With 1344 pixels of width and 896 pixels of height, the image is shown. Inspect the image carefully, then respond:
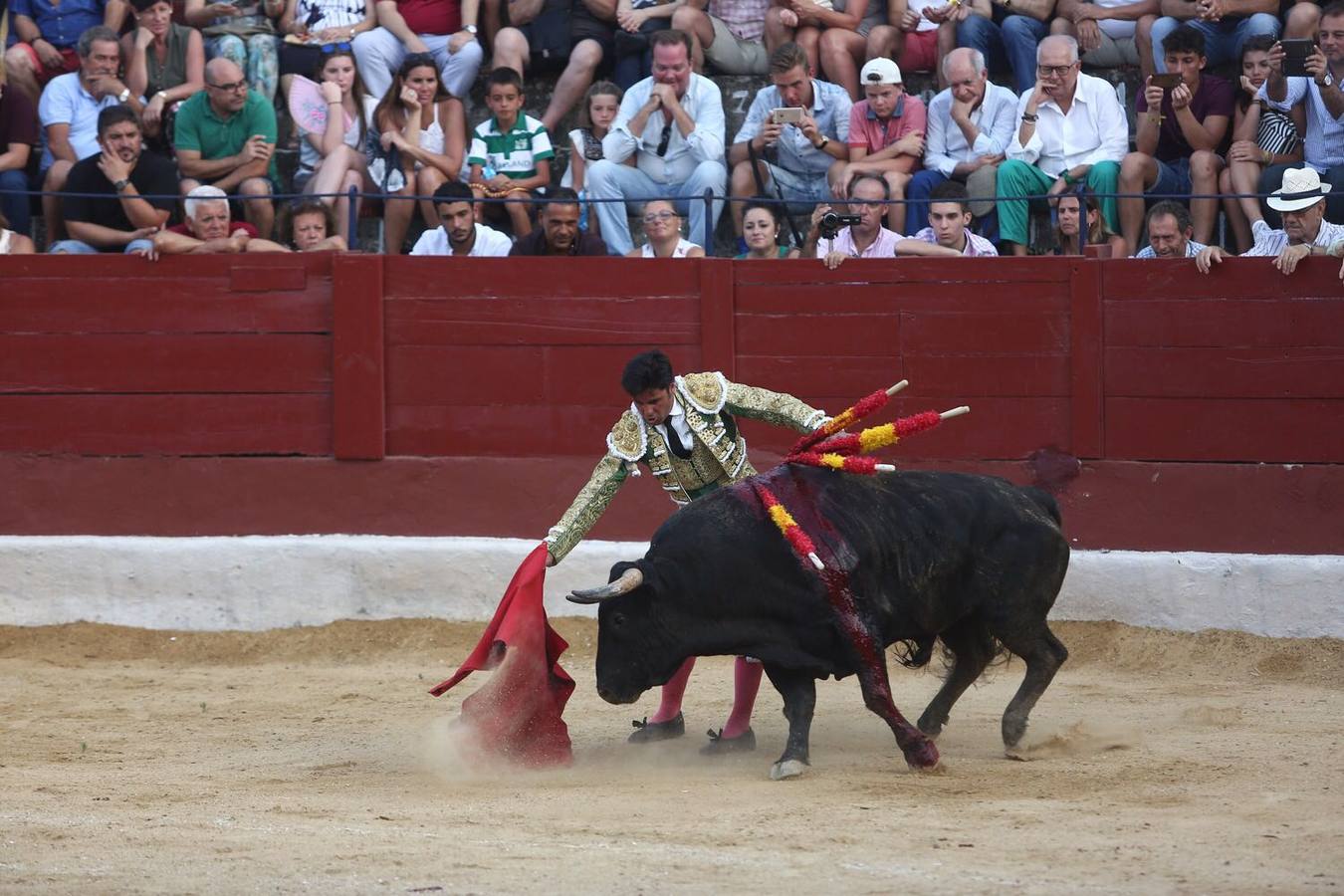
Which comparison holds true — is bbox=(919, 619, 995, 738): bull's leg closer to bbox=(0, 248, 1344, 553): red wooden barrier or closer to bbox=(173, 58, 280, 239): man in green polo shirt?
bbox=(0, 248, 1344, 553): red wooden barrier

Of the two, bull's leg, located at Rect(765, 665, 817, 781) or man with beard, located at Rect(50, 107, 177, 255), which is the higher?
man with beard, located at Rect(50, 107, 177, 255)

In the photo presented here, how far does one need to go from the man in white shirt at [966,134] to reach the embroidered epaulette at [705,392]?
2614 mm

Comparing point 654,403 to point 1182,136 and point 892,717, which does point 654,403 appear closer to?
Result: point 892,717

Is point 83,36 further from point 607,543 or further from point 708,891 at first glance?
Result: point 708,891

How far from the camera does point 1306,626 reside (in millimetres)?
6957

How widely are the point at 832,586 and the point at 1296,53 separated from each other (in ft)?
11.8

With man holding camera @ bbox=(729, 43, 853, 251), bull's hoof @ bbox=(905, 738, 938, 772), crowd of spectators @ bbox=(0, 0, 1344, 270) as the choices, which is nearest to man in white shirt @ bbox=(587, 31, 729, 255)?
crowd of spectators @ bbox=(0, 0, 1344, 270)

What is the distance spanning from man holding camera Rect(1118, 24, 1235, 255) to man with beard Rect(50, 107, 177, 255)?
3967 mm

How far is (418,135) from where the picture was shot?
27.6 feet

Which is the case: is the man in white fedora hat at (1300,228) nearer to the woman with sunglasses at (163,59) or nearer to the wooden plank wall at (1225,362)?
the wooden plank wall at (1225,362)

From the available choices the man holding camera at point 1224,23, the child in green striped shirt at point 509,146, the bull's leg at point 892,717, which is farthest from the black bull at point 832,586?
the man holding camera at point 1224,23

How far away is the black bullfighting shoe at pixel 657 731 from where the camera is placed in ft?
19.1

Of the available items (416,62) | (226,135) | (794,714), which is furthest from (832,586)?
(226,135)

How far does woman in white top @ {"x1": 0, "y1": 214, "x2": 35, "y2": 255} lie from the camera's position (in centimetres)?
790
